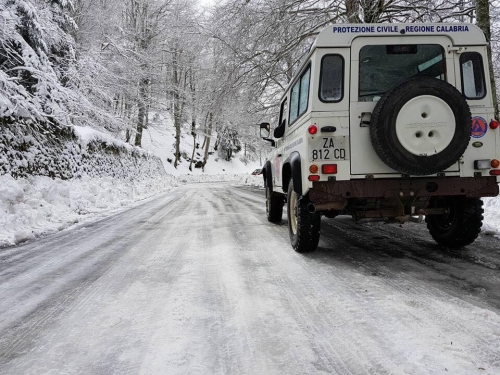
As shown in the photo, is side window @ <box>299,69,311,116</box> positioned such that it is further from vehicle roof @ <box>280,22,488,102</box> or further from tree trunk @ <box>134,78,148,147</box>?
tree trunk @ <box>134,78,148,147</box>

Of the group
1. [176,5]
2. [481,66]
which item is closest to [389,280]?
[481,66]

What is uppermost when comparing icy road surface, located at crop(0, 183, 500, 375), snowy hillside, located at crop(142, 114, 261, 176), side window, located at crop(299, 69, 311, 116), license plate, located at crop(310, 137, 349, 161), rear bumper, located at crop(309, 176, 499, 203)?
snowy hillside, located at crop(142, 114, 261, 176)

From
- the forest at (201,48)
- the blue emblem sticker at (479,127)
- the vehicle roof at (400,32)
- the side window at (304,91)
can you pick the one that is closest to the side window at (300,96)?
the side window at (304,91)

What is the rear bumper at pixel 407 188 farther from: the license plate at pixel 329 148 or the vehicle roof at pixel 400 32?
the vehicle roof at pixel 400 32

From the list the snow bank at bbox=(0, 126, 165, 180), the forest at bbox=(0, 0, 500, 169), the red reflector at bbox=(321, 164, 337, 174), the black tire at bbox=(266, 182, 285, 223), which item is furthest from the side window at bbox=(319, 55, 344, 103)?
the snow bank at bbox=(0, 126, 165, 180)

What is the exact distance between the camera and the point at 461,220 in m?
4.17

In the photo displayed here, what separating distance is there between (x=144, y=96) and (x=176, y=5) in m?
8.13

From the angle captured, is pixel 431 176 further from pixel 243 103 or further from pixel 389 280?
pixel 243 103

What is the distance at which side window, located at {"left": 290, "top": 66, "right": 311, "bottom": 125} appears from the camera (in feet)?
14.0

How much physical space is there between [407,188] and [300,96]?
1.92m

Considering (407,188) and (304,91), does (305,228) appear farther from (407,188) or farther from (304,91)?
(304,91)

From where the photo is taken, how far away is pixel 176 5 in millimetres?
25719

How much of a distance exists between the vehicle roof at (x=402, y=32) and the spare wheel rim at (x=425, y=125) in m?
0.92

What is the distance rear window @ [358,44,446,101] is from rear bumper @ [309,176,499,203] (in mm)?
988
